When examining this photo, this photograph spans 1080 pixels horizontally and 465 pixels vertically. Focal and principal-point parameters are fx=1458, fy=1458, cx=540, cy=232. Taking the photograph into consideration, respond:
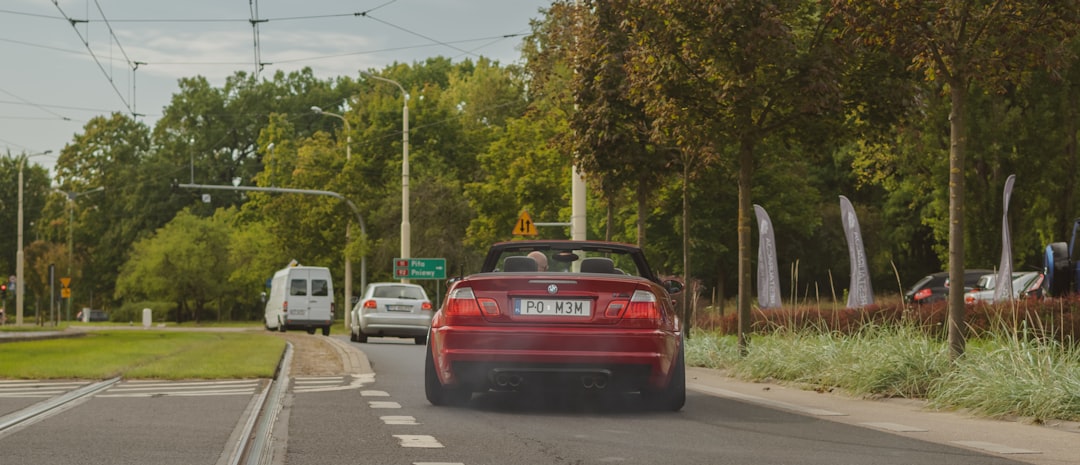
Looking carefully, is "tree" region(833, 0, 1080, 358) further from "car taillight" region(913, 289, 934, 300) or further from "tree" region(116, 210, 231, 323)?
"tree" region(116, 210, 231, 323)

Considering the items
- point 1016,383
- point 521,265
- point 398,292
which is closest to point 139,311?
point 398,292

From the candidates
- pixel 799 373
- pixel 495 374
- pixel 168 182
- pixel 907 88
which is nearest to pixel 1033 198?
pixel 907 88

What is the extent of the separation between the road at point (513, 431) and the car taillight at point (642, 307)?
77 cm

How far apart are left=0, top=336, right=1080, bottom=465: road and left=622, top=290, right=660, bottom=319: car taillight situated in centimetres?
77

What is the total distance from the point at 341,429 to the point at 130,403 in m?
3.10

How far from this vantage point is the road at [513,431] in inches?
325

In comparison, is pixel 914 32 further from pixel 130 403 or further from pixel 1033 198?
pixel 1033 198

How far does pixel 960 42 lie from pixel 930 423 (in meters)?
4.27

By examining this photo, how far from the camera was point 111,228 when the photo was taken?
Answer: 316 ft

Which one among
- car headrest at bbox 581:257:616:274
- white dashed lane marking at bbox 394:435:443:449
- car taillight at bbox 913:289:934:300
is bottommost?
white dashed lane marking at bbox 394:435:443:449

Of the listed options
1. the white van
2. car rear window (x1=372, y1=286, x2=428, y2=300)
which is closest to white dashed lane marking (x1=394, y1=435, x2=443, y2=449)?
car rear window (x1=372, y1=286, x2=428, y2=300)

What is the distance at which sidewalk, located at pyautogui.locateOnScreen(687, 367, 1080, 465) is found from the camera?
29.6 ft

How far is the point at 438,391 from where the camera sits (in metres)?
11.6

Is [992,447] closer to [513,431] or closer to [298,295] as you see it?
[513,431]
